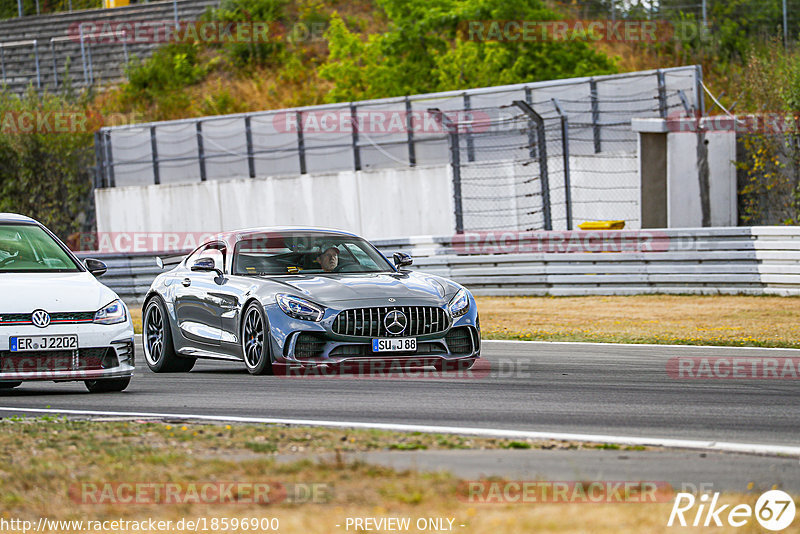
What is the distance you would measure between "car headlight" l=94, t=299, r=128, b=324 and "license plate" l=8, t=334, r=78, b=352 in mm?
276

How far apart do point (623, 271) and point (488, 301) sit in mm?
2301

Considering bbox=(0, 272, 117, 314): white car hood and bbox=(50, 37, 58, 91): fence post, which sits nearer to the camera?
bbox=(0, 272, 117, 314): white car hood

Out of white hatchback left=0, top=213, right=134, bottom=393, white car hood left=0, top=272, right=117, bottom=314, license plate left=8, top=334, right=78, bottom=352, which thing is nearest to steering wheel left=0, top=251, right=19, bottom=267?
white hatchback left=0, top=213, right=134, bottom=393

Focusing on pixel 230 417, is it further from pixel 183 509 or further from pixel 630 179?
pixel 630 179

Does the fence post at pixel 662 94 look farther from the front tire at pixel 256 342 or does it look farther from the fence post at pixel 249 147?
the front tire at pixel 256 342

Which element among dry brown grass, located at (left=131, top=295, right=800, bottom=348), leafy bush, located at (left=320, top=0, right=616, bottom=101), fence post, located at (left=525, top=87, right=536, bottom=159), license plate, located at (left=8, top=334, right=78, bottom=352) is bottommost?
dry brown grass, located at (left=131, top=295, right=800, bottom=348)

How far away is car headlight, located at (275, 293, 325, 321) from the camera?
10.3m

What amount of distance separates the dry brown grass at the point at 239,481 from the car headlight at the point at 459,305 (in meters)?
3.56

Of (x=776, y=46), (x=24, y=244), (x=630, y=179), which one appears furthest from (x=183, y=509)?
(x=776, y=46)

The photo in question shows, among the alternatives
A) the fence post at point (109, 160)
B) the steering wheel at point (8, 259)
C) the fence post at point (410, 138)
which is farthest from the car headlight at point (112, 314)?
the fence post at point (109, 160)

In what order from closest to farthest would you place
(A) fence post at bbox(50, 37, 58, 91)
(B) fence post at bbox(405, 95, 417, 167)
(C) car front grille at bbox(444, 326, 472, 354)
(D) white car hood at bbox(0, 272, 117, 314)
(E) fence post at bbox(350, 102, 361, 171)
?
(D) white car hood at bbox(0, 272, 117, 314) < (C) car front grille at bbox(444, 326, 472, 354) < (B) fence post at bbox(405, 95, 417, 167) < (E) fence post at bbox(350, 102, 361, 171) < (A) fence post at bbox(50, 37, 58, 91)

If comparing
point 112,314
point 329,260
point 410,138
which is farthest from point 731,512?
point 410,138

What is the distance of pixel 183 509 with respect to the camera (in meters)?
5.16

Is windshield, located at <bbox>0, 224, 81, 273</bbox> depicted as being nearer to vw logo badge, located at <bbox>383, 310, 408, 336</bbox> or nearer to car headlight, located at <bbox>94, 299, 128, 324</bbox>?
car headlight, located at <bbox>94, 299, 128, 324</bbox>
